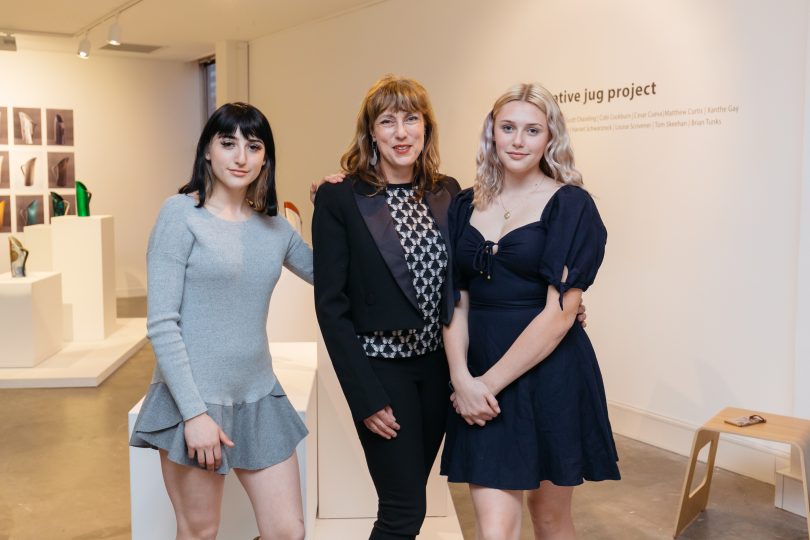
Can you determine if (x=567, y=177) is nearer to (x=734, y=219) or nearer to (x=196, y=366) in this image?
(x=196, y=366)

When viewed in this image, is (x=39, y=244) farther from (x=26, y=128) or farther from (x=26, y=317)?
(x=26, y=128)

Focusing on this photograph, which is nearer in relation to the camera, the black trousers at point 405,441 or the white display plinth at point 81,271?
the black trousers at point 405,441

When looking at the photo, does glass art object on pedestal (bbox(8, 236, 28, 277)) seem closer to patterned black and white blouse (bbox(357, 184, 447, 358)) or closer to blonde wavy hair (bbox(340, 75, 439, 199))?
blonde wavy hair (bbox(340, 75, 439, 199))

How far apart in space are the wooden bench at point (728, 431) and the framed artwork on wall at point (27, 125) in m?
10.2

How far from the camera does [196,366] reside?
215 cm

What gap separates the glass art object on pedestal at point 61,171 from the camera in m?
11.8

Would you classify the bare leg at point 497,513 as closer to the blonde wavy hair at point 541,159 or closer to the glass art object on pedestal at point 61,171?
the blonde wavy hair at point 541,159

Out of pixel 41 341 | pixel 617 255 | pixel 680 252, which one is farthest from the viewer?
pixel 41 341

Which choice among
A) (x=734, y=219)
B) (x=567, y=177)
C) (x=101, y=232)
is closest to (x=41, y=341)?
(x=101, y=232)

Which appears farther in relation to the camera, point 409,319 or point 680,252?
point 680,252

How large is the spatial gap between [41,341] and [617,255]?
15.5 feet

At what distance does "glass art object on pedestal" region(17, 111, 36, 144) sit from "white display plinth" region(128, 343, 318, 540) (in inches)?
381

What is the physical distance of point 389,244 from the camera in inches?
90.4

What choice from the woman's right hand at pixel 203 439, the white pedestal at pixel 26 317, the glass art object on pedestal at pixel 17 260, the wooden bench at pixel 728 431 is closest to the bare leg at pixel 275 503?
the woman's right hand at pixel 203 439
